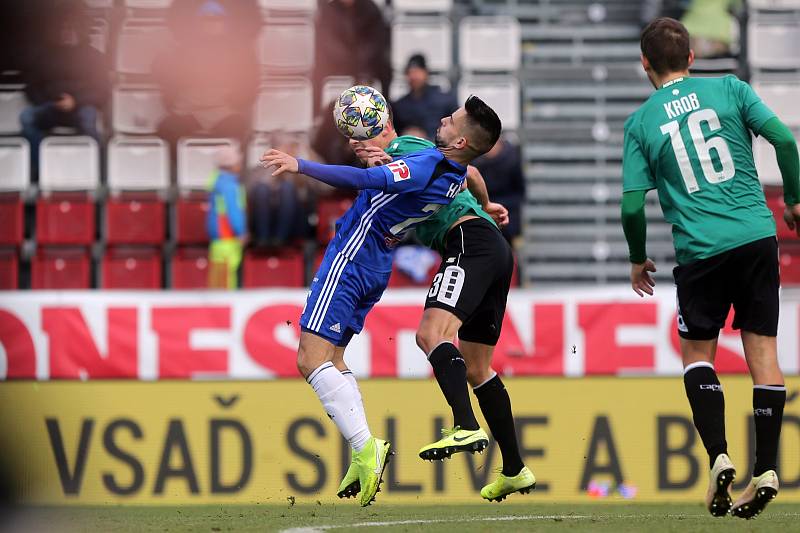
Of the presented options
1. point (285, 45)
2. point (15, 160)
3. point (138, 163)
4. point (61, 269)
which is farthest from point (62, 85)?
point (285, 45)

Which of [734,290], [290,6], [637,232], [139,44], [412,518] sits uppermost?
[290,6]

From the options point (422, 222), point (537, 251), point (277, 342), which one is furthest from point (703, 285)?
point (537, 251)

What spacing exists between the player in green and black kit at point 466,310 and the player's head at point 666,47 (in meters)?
1.20

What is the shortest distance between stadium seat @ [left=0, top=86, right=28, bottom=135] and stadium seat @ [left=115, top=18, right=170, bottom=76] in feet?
3.14

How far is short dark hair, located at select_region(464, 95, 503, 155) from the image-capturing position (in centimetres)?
643

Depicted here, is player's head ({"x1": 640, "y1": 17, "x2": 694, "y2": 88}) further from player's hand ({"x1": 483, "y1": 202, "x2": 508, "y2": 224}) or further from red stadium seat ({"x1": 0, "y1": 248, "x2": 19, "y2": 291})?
red stadium seat ({"x1": 0, "y1": 248, "x2": 19, "y2": 291})

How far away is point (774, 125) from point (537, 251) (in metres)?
6.41

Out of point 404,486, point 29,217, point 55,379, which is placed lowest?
point 404,486

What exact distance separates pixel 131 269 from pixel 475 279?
18.9 feet

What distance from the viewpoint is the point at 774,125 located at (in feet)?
18.7

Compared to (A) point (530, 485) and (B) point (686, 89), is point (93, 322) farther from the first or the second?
(B) point (686, 89)

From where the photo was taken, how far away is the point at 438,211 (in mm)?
6598

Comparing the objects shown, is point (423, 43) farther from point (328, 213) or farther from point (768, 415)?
point (768, 415)

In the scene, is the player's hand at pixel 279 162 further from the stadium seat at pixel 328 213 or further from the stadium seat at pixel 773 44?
the stadium seat at pixel 773 44
